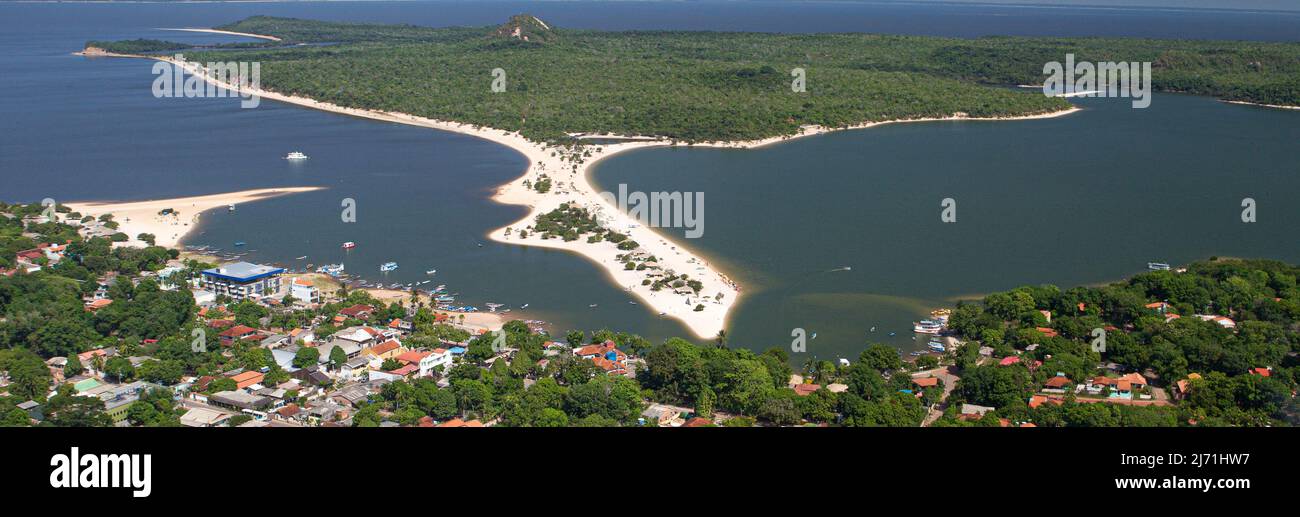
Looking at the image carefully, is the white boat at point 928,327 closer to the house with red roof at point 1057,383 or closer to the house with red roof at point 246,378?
the house with red roof at point 1057,383

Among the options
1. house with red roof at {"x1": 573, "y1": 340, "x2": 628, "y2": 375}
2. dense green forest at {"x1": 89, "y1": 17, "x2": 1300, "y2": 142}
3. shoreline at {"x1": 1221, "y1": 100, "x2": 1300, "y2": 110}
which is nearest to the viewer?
house with red roof at {"x1": 573, "y1": 340, "x2": 628, "y2": 375}

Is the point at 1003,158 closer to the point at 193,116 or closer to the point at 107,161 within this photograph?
the point at 107,161

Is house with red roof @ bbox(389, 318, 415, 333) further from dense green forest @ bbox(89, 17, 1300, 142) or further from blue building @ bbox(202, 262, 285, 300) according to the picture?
dense green forest @ bbox(89, 17, 1300, 142)

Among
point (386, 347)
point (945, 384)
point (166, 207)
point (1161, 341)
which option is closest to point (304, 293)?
point (386, 347)

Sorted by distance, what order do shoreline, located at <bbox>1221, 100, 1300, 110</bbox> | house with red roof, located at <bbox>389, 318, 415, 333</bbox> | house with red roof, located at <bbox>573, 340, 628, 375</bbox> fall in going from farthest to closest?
shoreline, located at <bbox>1221, 100, 1300, 110</bbox>, house with red roof, located at <bbox>389, 318, 415, 333</bbox>, house with red roof, located at <bbox>573, 340, 628, 375</bbox>

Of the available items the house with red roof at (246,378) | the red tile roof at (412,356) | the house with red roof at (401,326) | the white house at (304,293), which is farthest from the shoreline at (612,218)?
the house with red roof at (246,378)

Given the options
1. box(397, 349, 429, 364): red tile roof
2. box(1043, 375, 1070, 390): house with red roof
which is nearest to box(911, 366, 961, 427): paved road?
box(1043, 375, 1070, 390): house with red roof
